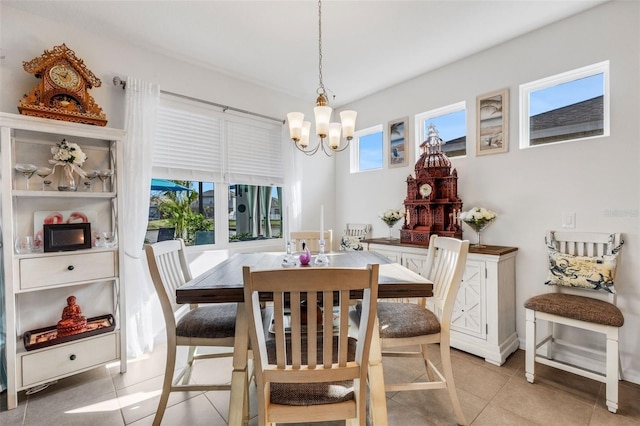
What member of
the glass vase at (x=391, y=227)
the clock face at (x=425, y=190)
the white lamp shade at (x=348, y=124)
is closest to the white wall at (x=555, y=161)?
the clock face at (x=425, y=190)

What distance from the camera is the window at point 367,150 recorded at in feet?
12.5

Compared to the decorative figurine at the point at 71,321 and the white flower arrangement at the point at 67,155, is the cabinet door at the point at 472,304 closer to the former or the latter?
the decorative figurine at the point at 71,321

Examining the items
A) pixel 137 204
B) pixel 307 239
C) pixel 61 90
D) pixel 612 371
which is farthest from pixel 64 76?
pixel 612 371

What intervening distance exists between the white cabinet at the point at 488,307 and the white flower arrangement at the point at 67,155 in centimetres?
317

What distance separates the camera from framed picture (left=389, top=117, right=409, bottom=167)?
11.2ft

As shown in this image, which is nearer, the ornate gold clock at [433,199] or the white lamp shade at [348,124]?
the white lamp shade at [348,124]

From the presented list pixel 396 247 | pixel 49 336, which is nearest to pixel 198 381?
pixel 49 336

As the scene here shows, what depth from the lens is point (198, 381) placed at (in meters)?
2.09

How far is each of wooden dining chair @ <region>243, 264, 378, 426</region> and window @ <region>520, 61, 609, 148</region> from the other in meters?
2.42

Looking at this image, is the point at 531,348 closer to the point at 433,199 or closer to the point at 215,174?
the point at 433,199

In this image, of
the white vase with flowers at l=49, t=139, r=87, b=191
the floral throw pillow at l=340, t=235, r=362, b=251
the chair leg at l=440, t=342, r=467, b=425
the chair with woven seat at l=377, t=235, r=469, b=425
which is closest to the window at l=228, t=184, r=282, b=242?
the floral throw pillow at l=340, t=235, r=362, b=251

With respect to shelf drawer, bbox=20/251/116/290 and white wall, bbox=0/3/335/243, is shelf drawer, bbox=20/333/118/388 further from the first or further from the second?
white wall, bbox=0/3/335/243

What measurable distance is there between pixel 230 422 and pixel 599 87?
11.0ft

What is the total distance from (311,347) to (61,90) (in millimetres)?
2591
